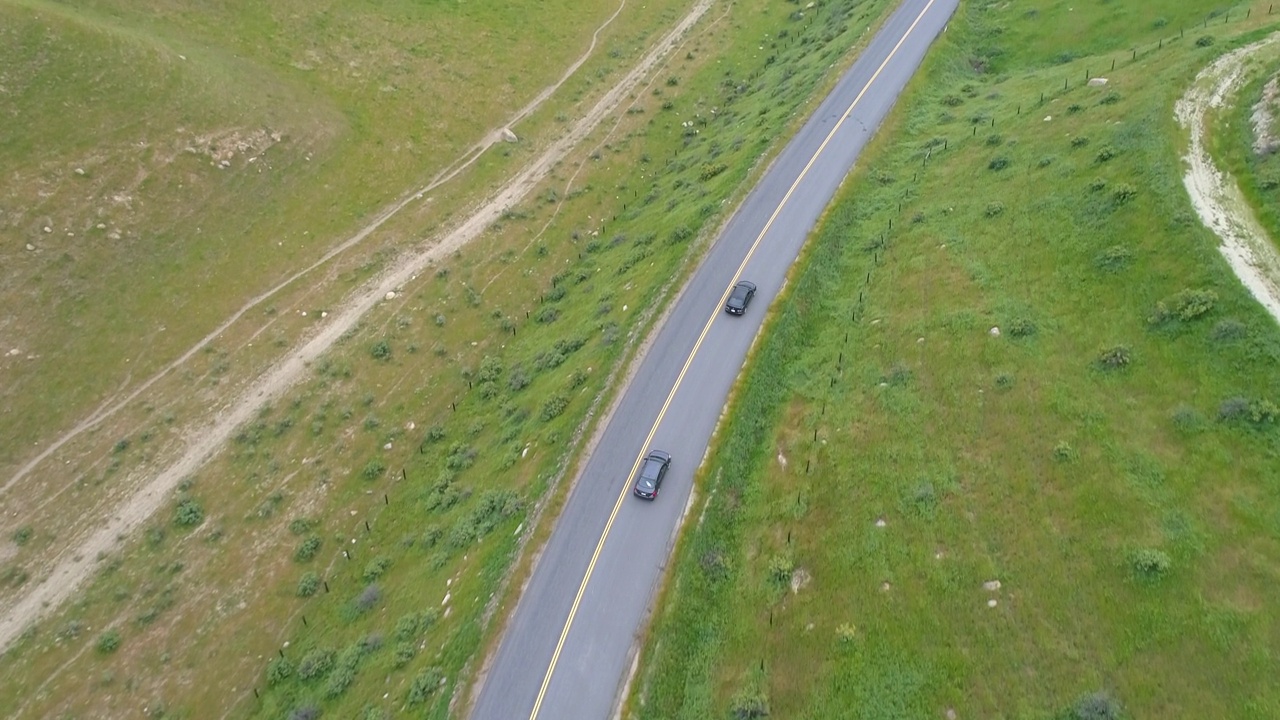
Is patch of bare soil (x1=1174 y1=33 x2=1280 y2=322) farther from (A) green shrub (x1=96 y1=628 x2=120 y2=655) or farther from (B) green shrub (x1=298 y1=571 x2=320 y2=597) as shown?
(A) green shrub (x1=96 y1=628 x2=120 y2=655)

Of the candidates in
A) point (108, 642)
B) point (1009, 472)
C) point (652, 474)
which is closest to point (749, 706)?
point (652, 474)

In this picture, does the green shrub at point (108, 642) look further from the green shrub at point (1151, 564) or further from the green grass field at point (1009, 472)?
the green shrub at point (1151, 564)

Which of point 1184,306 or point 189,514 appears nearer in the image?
point 1184,306

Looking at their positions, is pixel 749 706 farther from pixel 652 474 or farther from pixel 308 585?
pixel 308 585

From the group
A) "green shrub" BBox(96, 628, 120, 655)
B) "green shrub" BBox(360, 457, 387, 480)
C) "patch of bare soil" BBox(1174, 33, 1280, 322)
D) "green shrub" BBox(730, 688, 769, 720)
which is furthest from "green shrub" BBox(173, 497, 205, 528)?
"patch of bare soil" BBox(1174, 33, 1280, 322)

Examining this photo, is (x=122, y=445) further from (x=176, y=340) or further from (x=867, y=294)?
(x=867, y=294)

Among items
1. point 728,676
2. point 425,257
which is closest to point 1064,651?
point 728,676

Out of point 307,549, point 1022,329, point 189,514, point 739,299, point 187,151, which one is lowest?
point 1022,329
